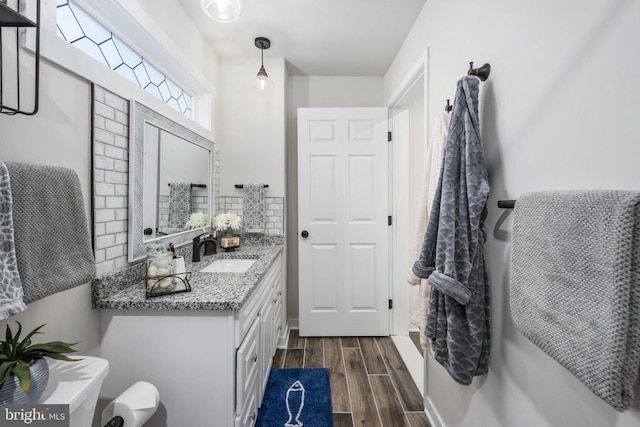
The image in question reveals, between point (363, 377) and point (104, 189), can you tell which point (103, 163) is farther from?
point (363, 377)

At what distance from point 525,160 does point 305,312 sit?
88.1 inches

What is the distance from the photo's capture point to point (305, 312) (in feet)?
8.89

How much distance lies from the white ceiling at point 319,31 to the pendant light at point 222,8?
0.63m

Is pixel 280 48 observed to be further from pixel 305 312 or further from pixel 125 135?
pixel 305 312

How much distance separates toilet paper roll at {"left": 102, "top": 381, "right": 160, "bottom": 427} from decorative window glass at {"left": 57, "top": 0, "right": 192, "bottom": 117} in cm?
146

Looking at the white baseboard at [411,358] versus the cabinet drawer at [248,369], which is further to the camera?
the white baseboard at [411,358]

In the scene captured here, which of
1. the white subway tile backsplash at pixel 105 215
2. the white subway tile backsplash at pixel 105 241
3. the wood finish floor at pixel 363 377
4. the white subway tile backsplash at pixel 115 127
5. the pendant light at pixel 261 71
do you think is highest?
the pendant light at pixel 261 71

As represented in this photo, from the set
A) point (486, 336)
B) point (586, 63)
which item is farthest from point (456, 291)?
point (586, 63)

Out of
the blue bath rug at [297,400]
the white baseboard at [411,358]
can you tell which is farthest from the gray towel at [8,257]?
the white baseboard at [411,358]

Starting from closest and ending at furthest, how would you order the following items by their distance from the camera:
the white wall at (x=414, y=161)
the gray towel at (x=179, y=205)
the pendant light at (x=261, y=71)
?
1. the gray towel at (x=179, y=205)
2. the pendant light at (x=261, y=71)
3. the white wall at (x=414, y=161)

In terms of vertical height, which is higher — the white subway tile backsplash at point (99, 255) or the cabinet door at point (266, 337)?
the white subway tile backsplash at point (99, 255)

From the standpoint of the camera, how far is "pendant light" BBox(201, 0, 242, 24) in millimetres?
1348

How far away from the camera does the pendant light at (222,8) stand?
1.35m

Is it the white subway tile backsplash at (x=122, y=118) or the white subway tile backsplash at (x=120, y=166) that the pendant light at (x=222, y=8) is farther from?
the white subway tile backsplash at (x=120, y=166)
